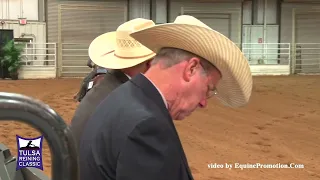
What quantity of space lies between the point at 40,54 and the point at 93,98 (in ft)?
57.2

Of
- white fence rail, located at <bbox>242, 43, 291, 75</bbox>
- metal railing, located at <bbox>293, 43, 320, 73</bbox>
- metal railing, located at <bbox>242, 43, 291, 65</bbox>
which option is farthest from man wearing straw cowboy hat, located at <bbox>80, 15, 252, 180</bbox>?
metal railing, located at <bbox>293, 43, 320, 73</bbox>

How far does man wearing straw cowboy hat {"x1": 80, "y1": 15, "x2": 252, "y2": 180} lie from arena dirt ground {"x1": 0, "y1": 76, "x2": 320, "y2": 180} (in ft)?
6.43

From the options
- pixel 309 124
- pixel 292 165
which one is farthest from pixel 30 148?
pixel 309 124

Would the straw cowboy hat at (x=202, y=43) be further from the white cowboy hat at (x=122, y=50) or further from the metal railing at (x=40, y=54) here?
the metal railing at (x=40, y=54)

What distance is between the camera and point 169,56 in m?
1.38

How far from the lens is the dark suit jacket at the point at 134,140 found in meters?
1.16

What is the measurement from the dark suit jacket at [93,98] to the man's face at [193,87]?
2.82 ft

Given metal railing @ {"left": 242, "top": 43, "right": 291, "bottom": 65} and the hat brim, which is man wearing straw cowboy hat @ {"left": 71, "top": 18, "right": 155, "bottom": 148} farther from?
metal railing @ {"left": 242, "top": 43, "right": 291, "bottom": 65}

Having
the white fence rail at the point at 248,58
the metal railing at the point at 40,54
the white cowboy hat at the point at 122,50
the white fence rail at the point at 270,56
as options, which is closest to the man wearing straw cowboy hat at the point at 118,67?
the white cowboy hat at the point at 122,50

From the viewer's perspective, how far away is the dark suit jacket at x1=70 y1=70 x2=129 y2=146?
2.19 meters

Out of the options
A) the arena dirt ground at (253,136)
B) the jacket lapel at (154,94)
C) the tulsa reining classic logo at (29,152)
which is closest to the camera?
the tulsa reining classic logo at (29,152)

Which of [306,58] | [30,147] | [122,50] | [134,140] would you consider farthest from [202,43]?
[306,58]

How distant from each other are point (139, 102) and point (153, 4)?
19430mm

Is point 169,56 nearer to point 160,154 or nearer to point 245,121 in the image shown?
point 160,154
